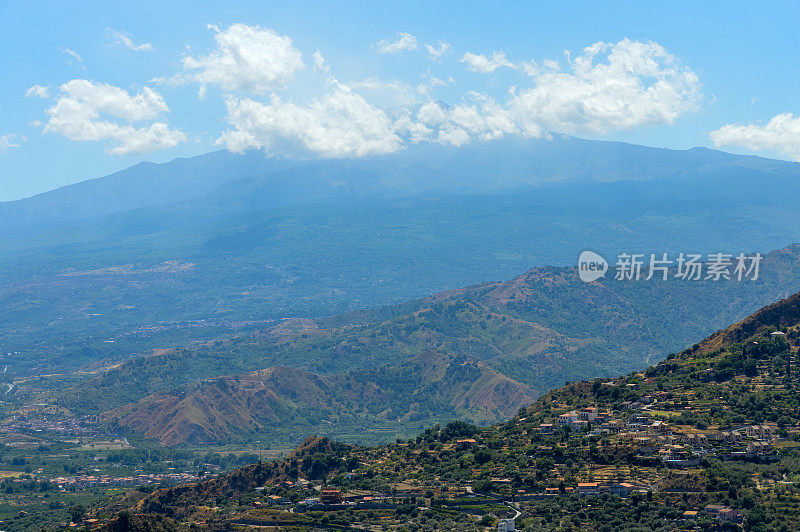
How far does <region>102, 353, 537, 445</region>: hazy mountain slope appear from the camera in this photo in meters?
160

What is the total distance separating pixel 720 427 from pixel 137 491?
163 ft

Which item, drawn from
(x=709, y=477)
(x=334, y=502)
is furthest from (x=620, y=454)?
(x=334, y=502)

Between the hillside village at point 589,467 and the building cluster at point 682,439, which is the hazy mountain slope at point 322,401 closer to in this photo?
the hillside village at point 589,467

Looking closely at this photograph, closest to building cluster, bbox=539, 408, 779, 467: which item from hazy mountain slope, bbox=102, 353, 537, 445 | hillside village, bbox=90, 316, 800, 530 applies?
hillside village, bbox=90, 316, 800, 530

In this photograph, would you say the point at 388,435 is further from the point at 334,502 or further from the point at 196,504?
the point at 334,502

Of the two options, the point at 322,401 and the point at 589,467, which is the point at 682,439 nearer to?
the point at 589,467

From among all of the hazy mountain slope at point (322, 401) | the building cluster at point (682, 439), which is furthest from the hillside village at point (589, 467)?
the hazy mountain slope at point (322, 401)

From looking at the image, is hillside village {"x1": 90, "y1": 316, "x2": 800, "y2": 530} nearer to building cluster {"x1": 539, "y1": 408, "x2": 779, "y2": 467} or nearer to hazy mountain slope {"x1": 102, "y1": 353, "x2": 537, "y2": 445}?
building cluster {"x1": 539, "y1": 408, "x2": 779, "y2": 467}

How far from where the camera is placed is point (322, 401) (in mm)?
177500

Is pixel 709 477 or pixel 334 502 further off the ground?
pixel 709 477

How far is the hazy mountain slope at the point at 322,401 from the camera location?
160 m

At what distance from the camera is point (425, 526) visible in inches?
2301

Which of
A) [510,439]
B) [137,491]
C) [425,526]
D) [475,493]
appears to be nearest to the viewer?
[425,526]

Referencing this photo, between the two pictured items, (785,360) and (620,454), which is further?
(785,360)
